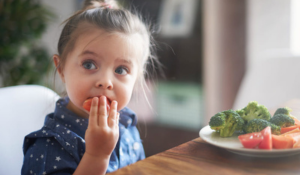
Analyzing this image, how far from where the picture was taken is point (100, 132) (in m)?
0.67

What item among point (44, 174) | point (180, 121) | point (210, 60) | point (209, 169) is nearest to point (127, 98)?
point (44, 174)

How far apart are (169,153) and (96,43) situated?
1.37 feet

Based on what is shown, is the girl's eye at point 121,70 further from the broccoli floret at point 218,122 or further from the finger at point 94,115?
the broccoli floret at point 218,122

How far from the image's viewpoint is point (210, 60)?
2.19 metres

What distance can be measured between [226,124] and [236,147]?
80 mm

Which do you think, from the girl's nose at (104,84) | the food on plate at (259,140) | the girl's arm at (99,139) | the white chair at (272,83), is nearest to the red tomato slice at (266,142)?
the food on plate at (259,140)

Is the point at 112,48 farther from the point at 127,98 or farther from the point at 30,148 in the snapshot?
the point at 30,148

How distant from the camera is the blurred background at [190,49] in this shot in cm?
202

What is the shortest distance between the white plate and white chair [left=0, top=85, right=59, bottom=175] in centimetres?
65

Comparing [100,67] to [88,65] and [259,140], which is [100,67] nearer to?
[88,65]

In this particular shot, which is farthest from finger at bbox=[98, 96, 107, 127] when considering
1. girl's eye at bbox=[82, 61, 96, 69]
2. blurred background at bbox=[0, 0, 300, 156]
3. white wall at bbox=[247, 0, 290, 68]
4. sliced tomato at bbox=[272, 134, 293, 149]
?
white wall at bbox=[247, 0, 290, 68]

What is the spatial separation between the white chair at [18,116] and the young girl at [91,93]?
0.43 ft

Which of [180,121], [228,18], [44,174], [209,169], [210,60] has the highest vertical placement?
[228,18]

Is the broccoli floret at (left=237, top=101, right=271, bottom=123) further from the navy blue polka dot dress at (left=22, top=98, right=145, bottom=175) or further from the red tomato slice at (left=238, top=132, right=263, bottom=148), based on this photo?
the navy blue polka dot dress at (left=22, top=98, right=145, bottom=175)
